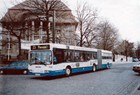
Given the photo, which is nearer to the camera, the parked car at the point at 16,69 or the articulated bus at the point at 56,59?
the articulated bus at the point at 56,59

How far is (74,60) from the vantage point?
74.8ft

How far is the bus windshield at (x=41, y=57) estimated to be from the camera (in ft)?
61.2

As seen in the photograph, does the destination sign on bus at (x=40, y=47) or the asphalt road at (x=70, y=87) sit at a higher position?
the destination sign on bus at (x=40, y=47)

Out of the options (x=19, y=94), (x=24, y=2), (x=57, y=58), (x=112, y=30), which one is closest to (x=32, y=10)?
(x=24, y=2)

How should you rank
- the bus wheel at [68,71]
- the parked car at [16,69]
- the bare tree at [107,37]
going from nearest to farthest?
the bus wheel at [68,71]
the parked car at [16,69]
the bare tree at [107,37]

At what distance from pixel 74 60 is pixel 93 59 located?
5.91 metres

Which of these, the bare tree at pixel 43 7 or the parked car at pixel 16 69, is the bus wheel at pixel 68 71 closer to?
the parked car at pixel 16 69

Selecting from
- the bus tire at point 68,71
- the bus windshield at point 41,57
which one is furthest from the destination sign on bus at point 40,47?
the bus tire at point 68,71

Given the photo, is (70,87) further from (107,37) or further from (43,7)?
(107,37)

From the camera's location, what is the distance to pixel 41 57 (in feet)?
61.9

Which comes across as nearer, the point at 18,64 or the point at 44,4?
the point at 18,64

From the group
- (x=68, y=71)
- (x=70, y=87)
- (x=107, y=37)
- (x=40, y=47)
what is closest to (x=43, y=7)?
(x=68, y=71)

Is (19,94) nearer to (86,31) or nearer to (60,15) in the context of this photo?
(60,15)

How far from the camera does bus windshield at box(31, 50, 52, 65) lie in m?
18.7
